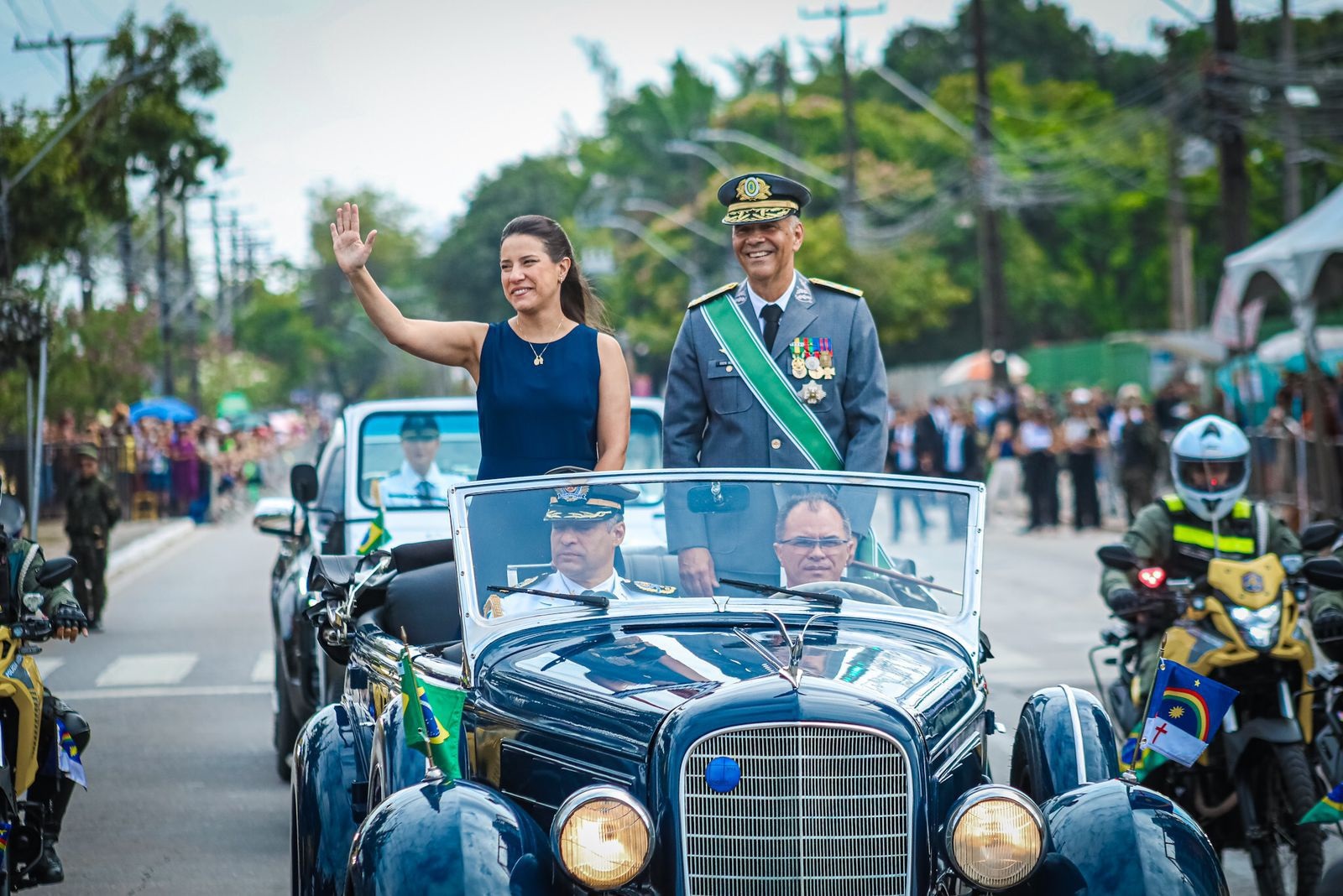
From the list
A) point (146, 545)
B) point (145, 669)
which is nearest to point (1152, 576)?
point (145, 669)

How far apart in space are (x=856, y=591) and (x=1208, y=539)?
264cm

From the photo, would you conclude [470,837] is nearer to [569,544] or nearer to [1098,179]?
[569,544]

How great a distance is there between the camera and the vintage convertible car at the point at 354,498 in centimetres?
941

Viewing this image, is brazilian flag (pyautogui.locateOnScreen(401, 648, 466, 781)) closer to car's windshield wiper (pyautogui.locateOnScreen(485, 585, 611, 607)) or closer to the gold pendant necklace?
car's windshield wiper (pyautogui.locateOnScreen(485, 585, 611, 607))

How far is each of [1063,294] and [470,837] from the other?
6208 cm

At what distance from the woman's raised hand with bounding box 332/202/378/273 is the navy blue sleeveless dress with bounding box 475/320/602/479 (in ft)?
1.61

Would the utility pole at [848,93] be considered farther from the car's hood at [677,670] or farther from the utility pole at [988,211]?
the car's hood at [677,670]

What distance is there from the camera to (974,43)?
37.1 meters

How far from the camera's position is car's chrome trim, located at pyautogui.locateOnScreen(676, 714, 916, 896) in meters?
4.09

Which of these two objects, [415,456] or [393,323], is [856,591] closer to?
[393,323]

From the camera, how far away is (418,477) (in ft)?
32.9

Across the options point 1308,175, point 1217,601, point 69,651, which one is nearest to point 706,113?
point 1308,175

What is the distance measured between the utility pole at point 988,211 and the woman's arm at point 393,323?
1110 inches

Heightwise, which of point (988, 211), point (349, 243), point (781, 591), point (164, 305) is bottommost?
point (781, 591)
